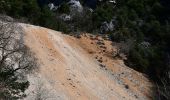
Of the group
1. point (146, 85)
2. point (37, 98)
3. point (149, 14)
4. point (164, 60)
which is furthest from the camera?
point (149, 14)

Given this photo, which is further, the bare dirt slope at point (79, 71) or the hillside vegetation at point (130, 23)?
the hillside vegetation at point (130, 23)

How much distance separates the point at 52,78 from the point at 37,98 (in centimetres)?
1051

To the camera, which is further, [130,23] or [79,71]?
[130,23]

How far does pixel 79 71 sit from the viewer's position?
205ft

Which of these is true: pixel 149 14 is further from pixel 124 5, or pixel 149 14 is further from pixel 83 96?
pixel 83 96

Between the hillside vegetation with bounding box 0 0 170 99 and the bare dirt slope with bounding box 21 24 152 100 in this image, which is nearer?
the bare dirt slope with bounding box 21 24 152 100

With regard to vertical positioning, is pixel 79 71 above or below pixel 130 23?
below

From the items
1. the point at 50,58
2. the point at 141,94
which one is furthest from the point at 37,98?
the point at 141,94

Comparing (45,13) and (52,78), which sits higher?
(45,13)

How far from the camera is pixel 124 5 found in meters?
91.8

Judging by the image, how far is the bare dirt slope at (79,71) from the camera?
2191 inches

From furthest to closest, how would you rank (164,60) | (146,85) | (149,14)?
(149,14) < (164,60) < (146,85)

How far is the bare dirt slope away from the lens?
55.7 m

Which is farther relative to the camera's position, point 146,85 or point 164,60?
point 164,60
